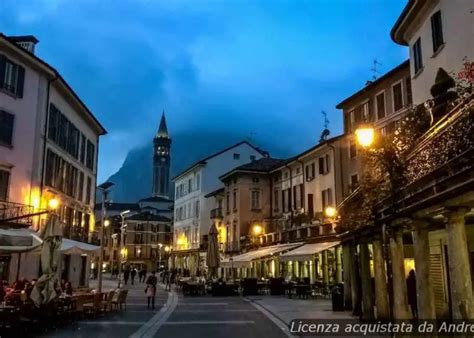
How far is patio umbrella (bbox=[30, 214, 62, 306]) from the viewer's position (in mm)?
15289

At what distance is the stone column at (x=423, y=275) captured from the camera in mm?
11625

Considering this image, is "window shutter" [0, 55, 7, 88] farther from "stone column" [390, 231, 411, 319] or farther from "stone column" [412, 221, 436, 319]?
"stone column" [412, 221, 436, 319]

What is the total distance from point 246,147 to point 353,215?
5324 cm

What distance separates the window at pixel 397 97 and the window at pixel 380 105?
1.34 metres

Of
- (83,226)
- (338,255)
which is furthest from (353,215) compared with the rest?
(83,226)

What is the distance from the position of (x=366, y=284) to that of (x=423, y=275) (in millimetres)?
6363

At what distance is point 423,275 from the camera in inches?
461

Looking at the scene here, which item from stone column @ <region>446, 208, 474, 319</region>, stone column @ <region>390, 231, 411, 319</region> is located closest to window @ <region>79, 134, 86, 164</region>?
stone column @ <region>390, 231, 411, 319</region>

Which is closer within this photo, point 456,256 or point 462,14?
point 456,256

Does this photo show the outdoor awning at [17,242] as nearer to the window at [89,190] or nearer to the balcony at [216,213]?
the window at [89,190]

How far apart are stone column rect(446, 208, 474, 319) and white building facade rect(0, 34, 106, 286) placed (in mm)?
21629

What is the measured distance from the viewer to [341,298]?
2108 cm

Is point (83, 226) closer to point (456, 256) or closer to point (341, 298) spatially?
point (341, 298)

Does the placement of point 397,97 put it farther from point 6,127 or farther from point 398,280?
point 6,127
